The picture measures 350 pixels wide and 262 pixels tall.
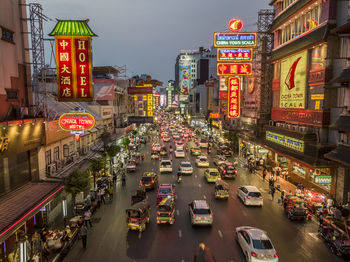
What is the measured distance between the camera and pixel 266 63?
35.2 m

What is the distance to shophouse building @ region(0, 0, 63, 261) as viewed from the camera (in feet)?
45.5

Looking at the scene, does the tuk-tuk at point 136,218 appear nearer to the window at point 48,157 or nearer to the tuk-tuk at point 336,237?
the window at point 48,157

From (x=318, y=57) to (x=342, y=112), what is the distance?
237 inches

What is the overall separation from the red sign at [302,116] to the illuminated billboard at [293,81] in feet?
2.31

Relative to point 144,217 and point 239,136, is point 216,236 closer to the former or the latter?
point 144,217

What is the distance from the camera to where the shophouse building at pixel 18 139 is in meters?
13.9

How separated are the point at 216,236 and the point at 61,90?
46.2ft

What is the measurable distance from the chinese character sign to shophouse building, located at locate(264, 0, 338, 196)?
18.5 metres

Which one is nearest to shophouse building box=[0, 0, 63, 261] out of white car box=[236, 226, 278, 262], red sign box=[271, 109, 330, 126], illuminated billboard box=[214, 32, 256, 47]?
white car box=[236, 226, 278, 262]

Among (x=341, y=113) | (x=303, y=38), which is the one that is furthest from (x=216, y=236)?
(x=303, y=38)

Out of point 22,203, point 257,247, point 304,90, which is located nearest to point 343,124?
point 304,90

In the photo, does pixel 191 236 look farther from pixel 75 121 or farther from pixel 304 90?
pixel 304 90

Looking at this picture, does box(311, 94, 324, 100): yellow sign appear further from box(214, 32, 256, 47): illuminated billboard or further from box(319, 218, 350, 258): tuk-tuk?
box(214, 32, 256, 47): illuminated billboard

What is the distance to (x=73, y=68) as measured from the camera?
1767 cm
